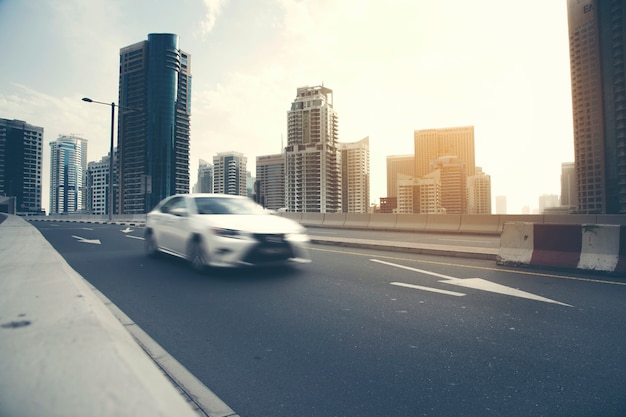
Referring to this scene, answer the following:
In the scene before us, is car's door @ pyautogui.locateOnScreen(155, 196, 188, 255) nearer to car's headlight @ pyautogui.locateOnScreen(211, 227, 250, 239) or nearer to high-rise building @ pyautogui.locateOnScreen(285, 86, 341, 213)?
car's headlight @ pyautogui.locateOnScreen(211, 227, 250, 239)

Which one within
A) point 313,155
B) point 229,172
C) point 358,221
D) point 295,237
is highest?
point 313,155

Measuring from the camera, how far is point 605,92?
120000mm

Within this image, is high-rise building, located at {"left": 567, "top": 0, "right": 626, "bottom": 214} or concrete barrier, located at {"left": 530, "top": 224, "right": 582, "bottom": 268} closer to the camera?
concrete barrier, located at {"left": 530, "top": 224, "right": 582, "bottom": 268}

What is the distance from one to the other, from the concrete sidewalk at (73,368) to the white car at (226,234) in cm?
309

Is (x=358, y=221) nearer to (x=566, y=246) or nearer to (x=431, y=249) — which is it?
(x=431, y=249)

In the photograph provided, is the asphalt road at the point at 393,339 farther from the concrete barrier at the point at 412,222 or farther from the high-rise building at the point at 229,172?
the high-rise building at the point at 229,172

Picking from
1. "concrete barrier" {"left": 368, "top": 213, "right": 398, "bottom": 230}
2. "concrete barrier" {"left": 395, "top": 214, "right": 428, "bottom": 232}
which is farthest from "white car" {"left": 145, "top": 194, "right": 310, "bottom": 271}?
"concrete barrier" {"left": 368, "top": 213, "right": 398, "bottom": 230}

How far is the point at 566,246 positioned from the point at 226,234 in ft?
22.3

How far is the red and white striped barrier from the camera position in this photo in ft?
22.5

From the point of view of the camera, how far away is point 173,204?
8930 mm

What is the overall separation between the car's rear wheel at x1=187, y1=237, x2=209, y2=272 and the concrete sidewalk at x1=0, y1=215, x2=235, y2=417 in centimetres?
337

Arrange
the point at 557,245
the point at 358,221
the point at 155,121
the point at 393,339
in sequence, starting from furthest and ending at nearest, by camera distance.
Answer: the point at 155,121
the point at 358,221
the point at 557,245
the point at 393,339

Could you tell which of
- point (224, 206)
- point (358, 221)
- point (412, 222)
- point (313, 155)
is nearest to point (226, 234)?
point (224, 206)

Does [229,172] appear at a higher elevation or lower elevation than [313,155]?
lower
